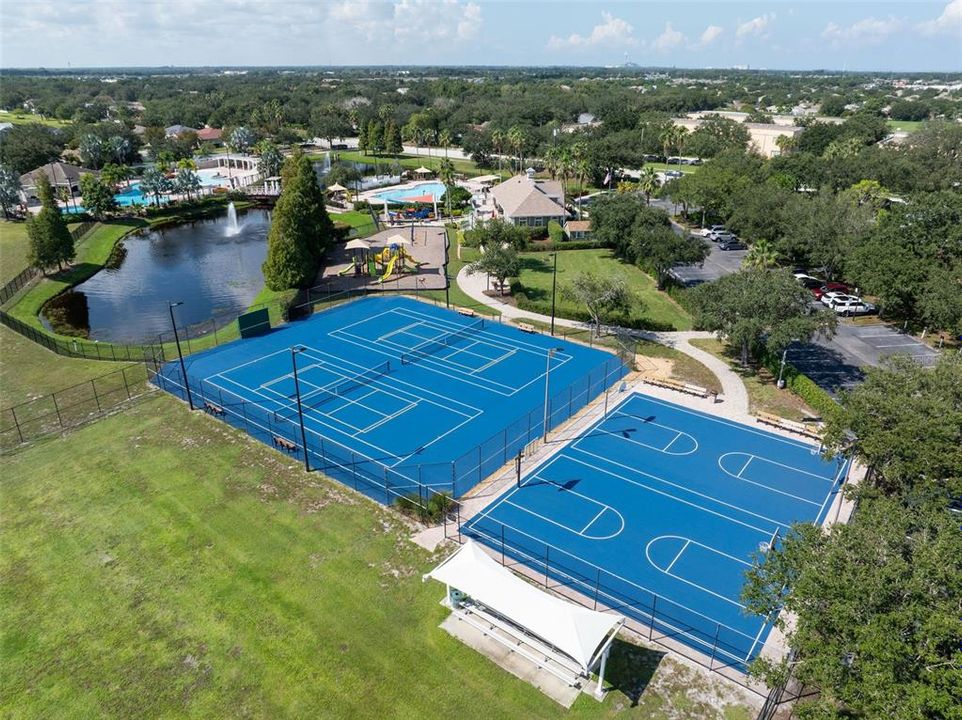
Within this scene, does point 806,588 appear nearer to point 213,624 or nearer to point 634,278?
point 213,624

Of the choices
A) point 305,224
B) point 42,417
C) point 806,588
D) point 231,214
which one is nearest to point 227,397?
point 42,417

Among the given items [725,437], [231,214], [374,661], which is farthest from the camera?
[231,214]

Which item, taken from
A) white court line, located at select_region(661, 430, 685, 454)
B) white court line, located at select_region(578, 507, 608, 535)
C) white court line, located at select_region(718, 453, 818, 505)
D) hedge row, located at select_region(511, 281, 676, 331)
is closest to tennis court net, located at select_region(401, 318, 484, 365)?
hedge row, located at select_region(511, 281, 676, 331)

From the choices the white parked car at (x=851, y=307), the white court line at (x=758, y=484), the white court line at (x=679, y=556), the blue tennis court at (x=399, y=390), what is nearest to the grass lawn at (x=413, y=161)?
the blue tennis court at (x=399, y=390)

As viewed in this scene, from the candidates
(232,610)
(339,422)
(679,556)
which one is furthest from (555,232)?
(232,610)

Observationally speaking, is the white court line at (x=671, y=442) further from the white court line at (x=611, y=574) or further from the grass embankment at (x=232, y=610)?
the grass embankment at (x=232, y=610)

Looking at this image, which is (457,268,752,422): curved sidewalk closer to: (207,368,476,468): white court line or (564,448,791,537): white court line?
(564,448,791,537): white court line
